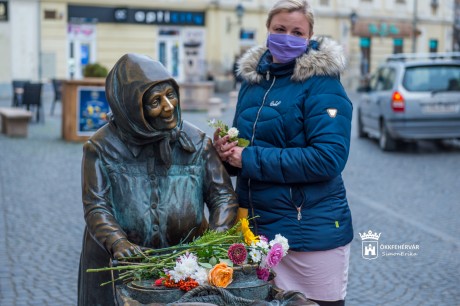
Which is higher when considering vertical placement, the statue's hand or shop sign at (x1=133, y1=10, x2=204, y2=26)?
shop sign at (x1=133, y1=10, x2=204, y2=26)

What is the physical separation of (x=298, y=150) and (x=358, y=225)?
5.56m

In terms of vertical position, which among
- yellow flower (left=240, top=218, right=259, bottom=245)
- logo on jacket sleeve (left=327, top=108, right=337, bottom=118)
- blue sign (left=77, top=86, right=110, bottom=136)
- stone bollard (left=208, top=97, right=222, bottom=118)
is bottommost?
stone bollard (left=208, top=97, right=222, bottom=118)

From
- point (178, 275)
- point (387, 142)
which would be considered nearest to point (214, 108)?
point (387, 142)

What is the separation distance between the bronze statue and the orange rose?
0.40 metres

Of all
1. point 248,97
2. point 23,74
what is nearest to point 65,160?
point 248,97

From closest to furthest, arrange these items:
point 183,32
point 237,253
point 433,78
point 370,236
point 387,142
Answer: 1. point 237,253
2. point 370,236
3. point 433,78
4. point 387,142
5. point 183,32

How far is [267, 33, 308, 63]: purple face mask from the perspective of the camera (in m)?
3.48

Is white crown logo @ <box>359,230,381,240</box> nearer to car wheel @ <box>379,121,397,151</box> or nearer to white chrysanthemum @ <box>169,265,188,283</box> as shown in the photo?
white chrysanthemum @ <box>169,265,188,283</box>

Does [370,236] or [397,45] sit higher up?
[397,45]

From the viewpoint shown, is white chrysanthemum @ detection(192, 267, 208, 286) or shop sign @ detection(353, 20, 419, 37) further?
shop sign @ detection(353, 20, 419, 37)

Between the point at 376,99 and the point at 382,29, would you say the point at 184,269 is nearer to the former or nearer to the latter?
the point at 376,99

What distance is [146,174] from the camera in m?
3.18

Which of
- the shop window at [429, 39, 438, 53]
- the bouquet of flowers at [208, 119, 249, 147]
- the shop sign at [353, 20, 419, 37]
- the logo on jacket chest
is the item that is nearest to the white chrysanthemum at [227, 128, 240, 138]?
the bouquet of flowers at [208, 119, 249, 147]

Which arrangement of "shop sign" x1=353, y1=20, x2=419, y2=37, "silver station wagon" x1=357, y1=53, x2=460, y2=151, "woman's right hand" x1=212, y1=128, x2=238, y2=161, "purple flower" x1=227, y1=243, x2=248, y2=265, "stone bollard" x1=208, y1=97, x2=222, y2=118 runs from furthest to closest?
"shop sign" x1=353, y1=20, x2=419, y2=37, "stone bollard" x1=208, y1=97, x2=222, y2=118, "silver station wagon" x1=357, y1=53, x2=460, y2=151, "woman's right hand" x1=212, y1=128, x2=238, y2=161, "purple flower" x1=227, y1=243, x2=248, y2=265
